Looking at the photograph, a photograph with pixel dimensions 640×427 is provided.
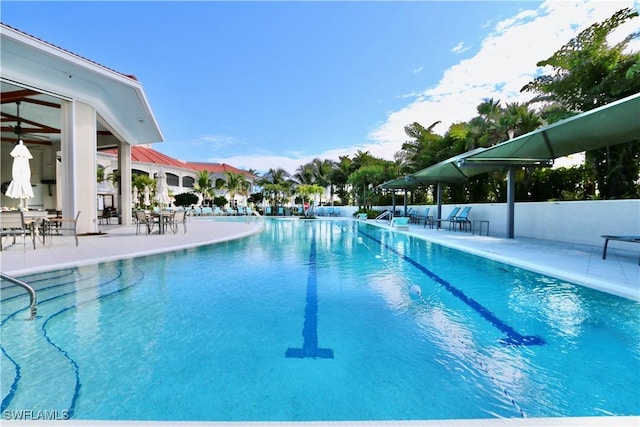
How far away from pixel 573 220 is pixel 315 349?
964cm

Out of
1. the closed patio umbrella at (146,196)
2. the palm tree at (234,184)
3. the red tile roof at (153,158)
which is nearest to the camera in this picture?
the closed patio umbrella at (146,196)

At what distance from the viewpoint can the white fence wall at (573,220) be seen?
751 cm

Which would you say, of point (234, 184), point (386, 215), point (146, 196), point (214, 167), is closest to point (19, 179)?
point (386, 215)

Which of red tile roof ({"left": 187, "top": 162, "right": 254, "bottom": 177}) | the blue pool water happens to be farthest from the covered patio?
red tile roof ({"left": 187, "top": 162, "right": 254, "bottom": 177})

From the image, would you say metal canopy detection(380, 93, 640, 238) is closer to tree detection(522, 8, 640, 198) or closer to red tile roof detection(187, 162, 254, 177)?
tree detection(522, 8, 640, 198)

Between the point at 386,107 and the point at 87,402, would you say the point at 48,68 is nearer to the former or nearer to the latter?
the point at 87,402

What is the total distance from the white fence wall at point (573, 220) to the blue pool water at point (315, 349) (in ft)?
14.5

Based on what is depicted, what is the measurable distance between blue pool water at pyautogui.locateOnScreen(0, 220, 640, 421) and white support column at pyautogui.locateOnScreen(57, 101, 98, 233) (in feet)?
18.1

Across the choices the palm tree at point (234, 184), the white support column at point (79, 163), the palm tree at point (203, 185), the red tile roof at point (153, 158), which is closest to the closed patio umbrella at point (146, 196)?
the red tile roof at point (153, 158)

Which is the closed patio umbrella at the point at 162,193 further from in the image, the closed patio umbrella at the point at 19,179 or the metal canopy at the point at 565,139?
the metal canopy at the point at 565,139

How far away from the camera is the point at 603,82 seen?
32.0 feet

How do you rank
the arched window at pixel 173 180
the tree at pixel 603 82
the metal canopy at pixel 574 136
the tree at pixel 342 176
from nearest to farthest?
the metal canopy at pixel 574 136
the tree at pixel 603 82
the arched window at pixel 173 180
the tree at pixel 342 176

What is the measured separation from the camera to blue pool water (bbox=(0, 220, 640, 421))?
6.61ft

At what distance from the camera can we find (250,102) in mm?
31188
